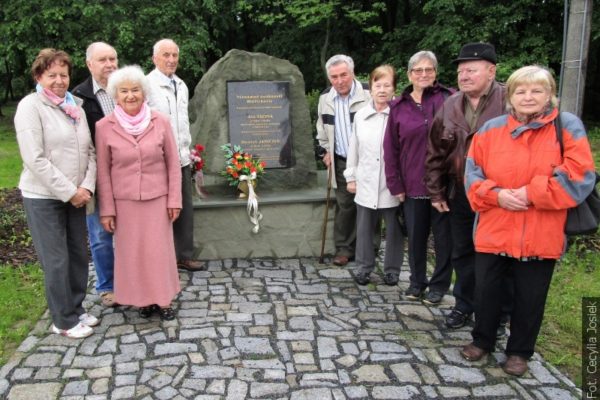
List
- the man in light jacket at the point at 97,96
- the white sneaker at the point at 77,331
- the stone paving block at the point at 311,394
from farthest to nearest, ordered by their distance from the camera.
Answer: the man in light jacket at the point at 97,96 → the white sneaker at the point at 77,331 → the stone paving block at the point at 311,394

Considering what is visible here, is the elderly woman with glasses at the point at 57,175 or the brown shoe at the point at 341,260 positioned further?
the brown shoe at the point at 341,260

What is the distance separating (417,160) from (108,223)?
2299mm

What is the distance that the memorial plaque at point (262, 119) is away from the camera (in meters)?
5.64

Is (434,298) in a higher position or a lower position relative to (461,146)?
lower

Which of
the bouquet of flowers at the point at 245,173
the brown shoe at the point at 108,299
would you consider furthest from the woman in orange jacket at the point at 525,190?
the brown shoe at the point at 108,299

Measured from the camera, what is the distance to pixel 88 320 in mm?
3877

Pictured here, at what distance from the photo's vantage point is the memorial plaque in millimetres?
5645

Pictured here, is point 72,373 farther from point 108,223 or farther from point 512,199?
point 512,199

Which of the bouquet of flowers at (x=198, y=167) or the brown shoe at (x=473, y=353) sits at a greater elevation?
the bouquet of flowers at (x=198, y=167)

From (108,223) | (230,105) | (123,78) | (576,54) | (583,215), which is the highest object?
(576,54)

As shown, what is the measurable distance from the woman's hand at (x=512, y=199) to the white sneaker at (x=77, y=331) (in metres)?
2.86

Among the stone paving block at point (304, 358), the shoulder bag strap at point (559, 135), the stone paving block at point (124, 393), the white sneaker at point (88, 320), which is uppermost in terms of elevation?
the shoulder bag strap at point (559, 135)

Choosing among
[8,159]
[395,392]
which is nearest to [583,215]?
[395,392]

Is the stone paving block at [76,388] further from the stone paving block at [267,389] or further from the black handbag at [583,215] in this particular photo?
the black handbag at [583,215]
